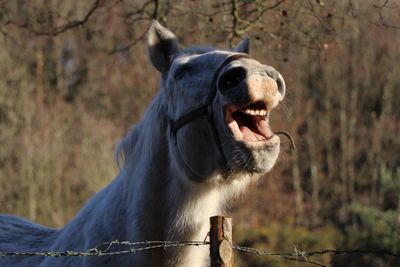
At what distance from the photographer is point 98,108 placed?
97.9 ft

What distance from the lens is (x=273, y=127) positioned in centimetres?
2383

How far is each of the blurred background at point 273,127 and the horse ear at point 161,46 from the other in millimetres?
10600

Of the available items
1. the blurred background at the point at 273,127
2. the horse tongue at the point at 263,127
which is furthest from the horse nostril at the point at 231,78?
the blurred background at the point at 273,127

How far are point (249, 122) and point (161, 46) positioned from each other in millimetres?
1117

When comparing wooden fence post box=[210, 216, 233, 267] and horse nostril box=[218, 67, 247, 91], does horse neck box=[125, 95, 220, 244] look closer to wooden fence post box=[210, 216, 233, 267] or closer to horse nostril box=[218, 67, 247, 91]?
horse nostril box=[218, 67, 247, 91]

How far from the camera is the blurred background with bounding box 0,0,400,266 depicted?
2205 centimetres

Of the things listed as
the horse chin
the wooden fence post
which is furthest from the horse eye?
the wooden fence post

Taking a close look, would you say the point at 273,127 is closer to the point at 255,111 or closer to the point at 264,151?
the point at 255,111

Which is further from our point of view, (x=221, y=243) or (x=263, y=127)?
(x=263, y=127)

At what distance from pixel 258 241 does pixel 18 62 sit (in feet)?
31.8

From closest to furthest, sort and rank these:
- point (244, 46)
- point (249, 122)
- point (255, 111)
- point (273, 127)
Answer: point (255, 111) < point (249, 122) < point (244, 46) < point (273, 127)

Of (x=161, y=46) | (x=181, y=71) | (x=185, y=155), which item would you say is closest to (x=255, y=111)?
(x=185, y=155)

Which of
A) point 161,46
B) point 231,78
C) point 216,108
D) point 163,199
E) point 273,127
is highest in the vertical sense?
point 161,46

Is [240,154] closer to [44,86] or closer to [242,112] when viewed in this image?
[242,112]
